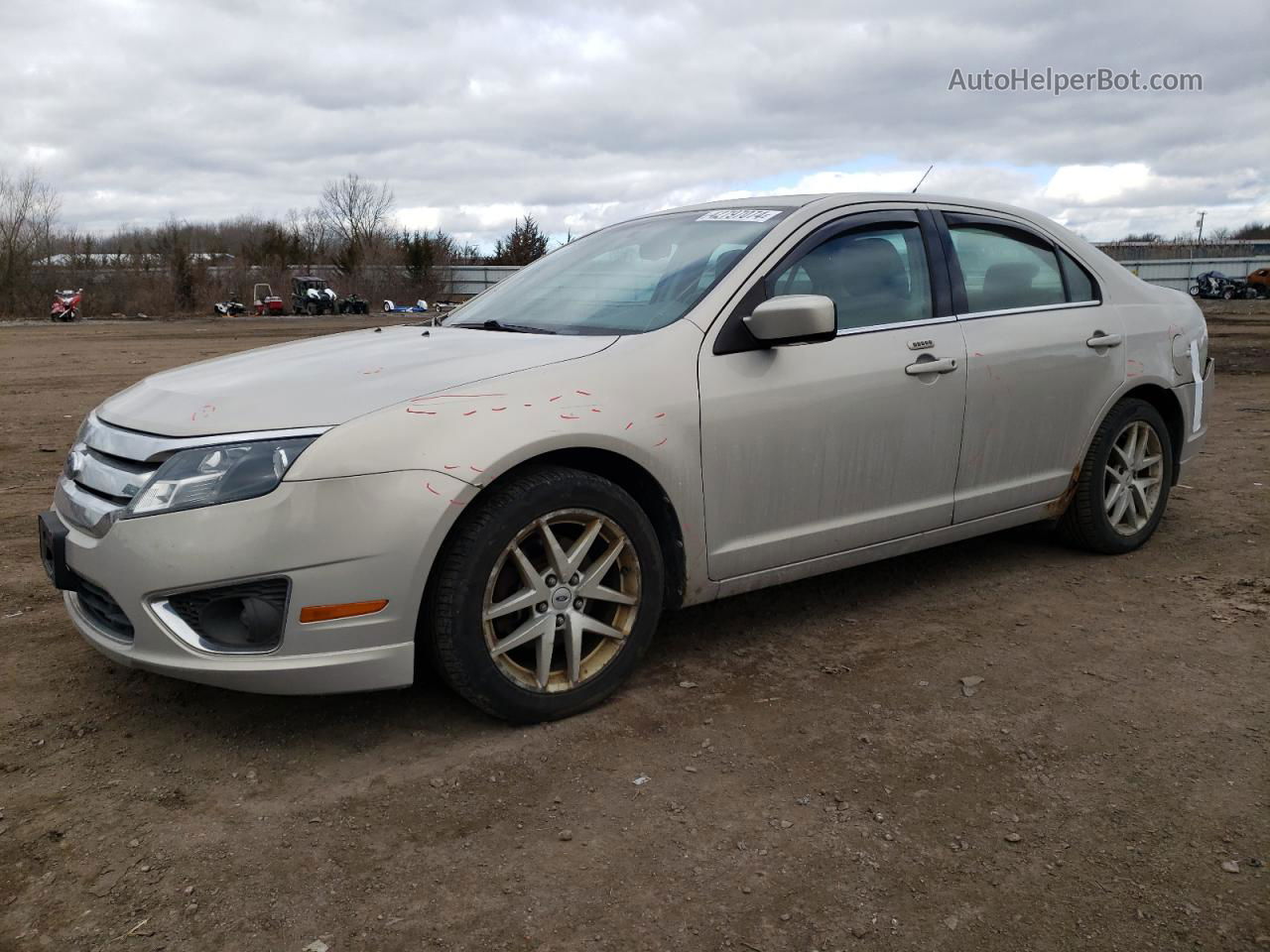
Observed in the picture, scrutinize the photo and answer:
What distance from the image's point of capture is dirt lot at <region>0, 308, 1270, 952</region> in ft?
7.80

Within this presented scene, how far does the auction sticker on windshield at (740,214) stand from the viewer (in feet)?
13.3

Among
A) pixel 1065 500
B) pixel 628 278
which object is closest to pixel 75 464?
pixel 628 278

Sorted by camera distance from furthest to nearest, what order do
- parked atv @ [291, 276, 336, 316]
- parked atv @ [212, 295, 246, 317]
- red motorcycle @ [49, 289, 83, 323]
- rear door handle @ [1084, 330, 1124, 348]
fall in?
parked atv @ [291, 276, 336, 316] < parked atv @ [212, 295, 246, 317] < red motorcycle @ [49, 289, 83, 323] < rear door handle @ [1084, 330, 1124, 348]

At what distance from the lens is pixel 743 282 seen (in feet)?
12.2

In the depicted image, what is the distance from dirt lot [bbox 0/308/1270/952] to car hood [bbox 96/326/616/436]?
0.95 m

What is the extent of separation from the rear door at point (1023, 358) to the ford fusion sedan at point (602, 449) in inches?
0.6

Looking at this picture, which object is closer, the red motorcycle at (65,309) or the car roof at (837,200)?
the car roof at (837,200)

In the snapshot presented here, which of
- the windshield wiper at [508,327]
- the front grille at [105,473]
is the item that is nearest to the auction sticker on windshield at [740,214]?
the windshield wiper at [508,327]

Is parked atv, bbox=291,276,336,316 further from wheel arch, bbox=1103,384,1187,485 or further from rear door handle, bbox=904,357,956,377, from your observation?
rear door handle, bbox=904,357,956,377

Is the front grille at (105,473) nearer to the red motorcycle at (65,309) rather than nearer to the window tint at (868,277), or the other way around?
the window tint at (868,277)

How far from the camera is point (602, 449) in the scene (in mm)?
3332

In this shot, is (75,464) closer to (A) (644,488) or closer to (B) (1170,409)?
(A) (644,488)

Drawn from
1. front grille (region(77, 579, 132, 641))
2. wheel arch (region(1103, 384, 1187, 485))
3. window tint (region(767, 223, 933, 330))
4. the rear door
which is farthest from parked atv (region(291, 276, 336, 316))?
front grille (region(77, 579, 132, 641))

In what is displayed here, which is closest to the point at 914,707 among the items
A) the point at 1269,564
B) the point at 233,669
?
the point at 233,669
